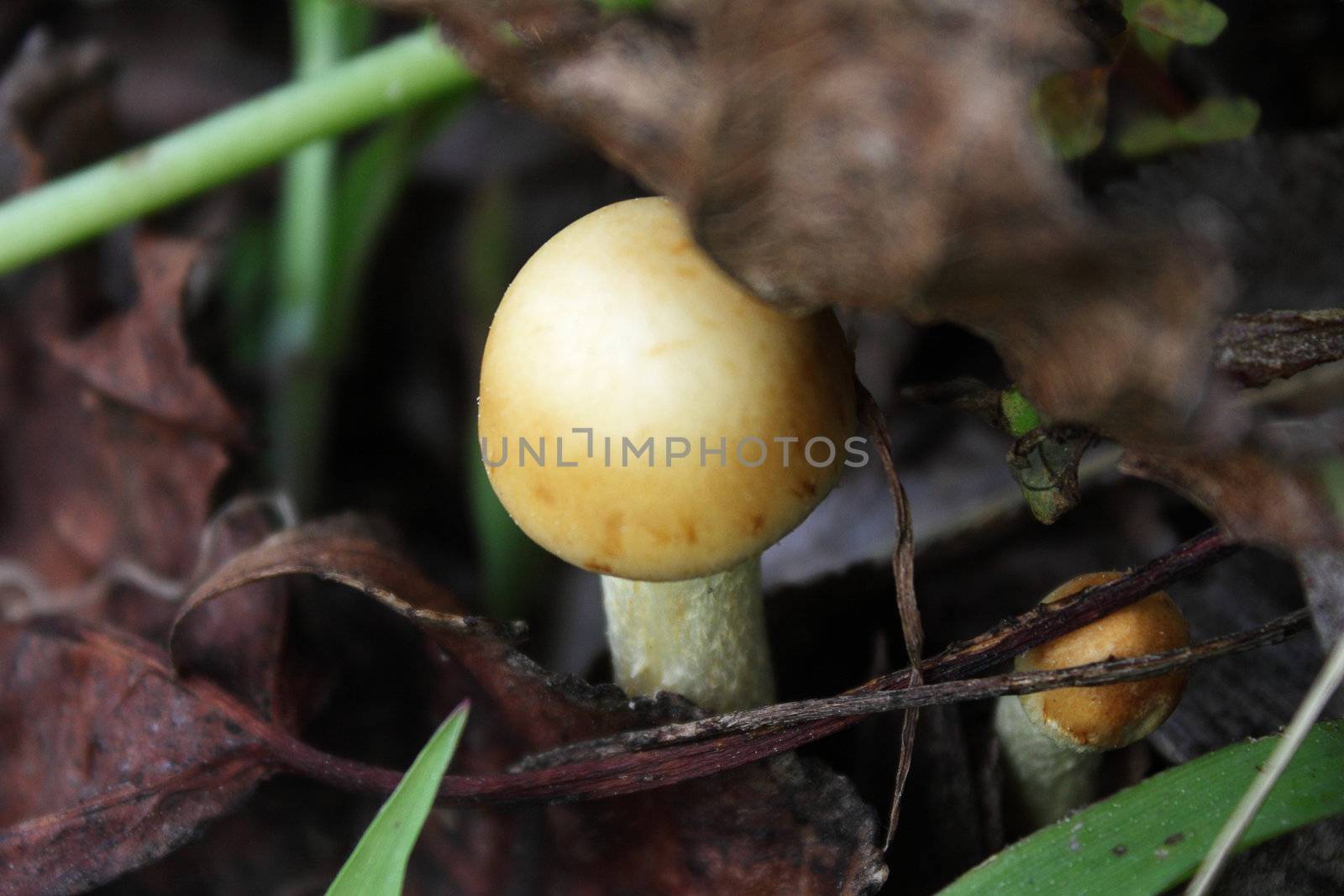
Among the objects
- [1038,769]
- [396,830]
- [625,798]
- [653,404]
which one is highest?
[653,404]

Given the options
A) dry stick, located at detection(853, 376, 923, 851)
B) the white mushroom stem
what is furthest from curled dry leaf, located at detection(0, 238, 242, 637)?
the white mushroom stem


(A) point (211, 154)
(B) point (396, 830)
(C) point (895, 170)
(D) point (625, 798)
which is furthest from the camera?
(A) point (211, 154)

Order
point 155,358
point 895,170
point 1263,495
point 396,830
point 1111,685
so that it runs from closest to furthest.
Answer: point 895,170 < point 1263,495 < point 396,830 < point 1111,685 < point 155,358

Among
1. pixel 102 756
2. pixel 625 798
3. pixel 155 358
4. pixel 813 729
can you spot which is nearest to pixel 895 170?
pixel 813 729

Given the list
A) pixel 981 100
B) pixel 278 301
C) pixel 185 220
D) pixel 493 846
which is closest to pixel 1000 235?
pixel 981 100

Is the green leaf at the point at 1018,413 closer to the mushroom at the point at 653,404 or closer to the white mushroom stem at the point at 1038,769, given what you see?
the mushroom at the point at 653,404

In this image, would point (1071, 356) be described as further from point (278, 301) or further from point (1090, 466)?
point (278, 301)

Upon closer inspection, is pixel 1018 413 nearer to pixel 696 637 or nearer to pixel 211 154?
pixel 696 637

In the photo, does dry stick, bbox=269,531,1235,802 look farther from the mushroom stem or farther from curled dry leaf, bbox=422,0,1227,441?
curled dry leaf, bbox=422,0,1227,441
